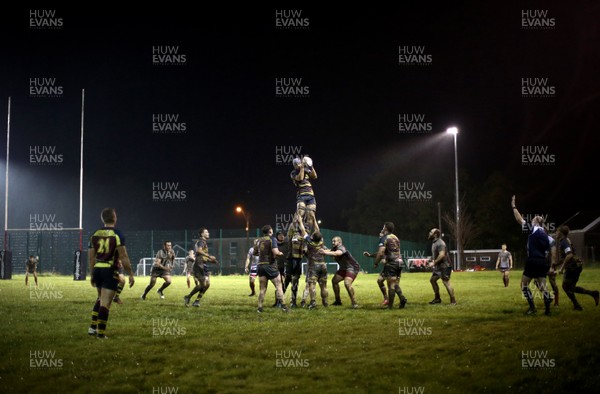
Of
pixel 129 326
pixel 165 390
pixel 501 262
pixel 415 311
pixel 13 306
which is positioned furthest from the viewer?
pixel 501 262

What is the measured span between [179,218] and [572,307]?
7604cm

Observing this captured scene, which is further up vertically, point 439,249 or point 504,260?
point 439,249

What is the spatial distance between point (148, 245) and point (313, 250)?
126ft

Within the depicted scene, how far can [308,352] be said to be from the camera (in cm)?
1167

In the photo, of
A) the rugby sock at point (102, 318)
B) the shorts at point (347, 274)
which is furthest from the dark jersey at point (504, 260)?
the rugby sock at point (102, 318)

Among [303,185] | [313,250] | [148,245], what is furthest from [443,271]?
[148,245]

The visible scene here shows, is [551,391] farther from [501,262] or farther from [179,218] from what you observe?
[179,218]

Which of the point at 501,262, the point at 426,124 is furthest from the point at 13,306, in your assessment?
the point at 426,124

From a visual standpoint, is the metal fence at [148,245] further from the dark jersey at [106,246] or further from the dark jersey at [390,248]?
the dark jersey at [106,246]

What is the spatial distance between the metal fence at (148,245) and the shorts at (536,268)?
36.1m

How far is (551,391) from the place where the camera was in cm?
1037

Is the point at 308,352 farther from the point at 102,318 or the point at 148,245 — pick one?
the point at 148,245

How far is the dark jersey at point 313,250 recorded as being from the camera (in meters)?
18.2

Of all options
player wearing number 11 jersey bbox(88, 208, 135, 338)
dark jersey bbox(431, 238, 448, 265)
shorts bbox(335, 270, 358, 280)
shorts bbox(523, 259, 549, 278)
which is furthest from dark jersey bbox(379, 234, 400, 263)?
player wearing number 11 jersey bbox(88, 208, 135, 338)
